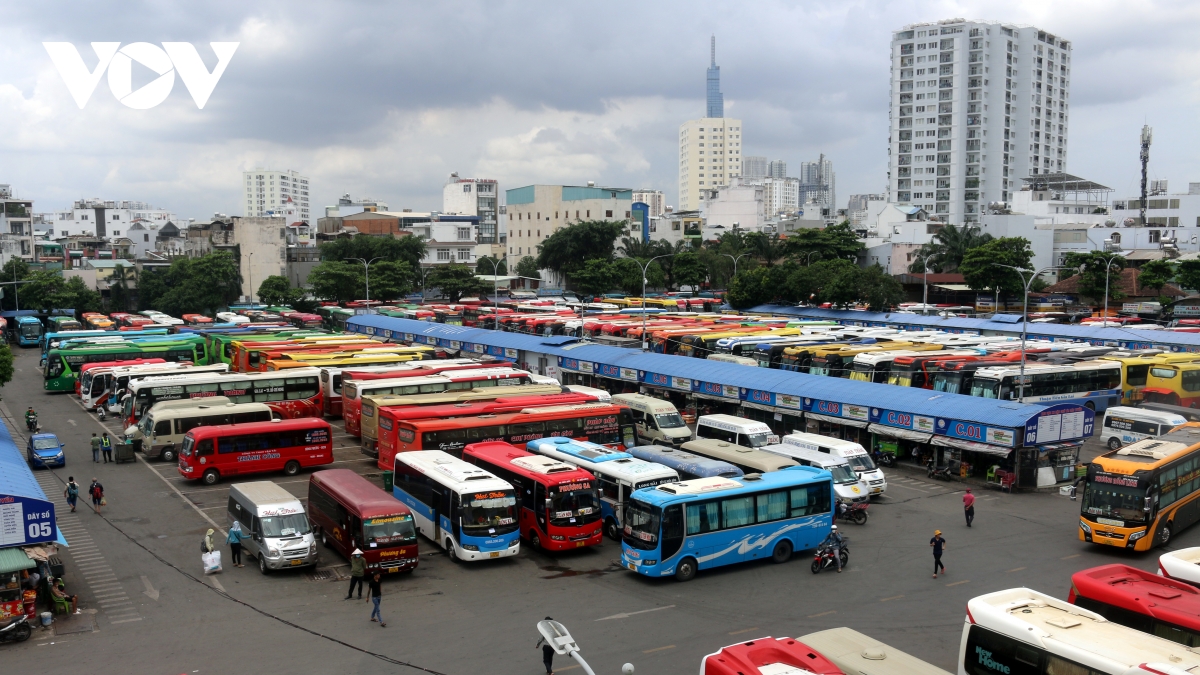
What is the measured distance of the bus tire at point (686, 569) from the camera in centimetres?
1888

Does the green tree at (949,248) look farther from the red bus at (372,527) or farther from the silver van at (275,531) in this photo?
the silver van at (275,531)

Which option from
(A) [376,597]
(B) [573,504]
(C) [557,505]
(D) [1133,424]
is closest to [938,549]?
(B) [573,504]

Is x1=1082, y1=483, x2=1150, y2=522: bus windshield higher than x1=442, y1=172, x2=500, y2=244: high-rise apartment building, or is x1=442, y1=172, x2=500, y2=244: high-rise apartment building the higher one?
x1=442, y1=172, x2=500, y2=244: high-rise apartment building

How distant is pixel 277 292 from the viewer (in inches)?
3511

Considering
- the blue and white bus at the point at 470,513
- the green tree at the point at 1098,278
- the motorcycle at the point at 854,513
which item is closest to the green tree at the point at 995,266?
the green tree at the point at 1098,278

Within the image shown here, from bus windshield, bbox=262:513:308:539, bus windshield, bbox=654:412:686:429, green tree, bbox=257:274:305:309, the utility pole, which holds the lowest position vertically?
bus windshield, bbox=262:513:308:539

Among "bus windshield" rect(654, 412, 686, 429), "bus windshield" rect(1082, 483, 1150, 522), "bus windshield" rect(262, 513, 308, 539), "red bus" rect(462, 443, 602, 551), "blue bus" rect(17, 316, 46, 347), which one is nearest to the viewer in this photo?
"bus windshield" rect(262, 513, 308, 539)

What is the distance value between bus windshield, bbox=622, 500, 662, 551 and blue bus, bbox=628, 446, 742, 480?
3.53 metres

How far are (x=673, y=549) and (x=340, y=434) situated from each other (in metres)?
20.9

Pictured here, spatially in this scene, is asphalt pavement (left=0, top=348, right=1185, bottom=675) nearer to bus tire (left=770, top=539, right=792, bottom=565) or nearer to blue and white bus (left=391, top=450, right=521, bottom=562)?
bus tire (left=770, top=539, right=792, bottom=565)

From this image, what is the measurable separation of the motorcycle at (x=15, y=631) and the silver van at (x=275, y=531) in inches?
178

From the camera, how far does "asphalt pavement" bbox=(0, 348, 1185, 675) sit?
1521 cm

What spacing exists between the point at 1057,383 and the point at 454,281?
66.4m

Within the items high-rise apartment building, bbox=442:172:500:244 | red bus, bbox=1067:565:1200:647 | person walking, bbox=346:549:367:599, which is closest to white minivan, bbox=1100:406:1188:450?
red bus, bbox=1067:565:1200:647
